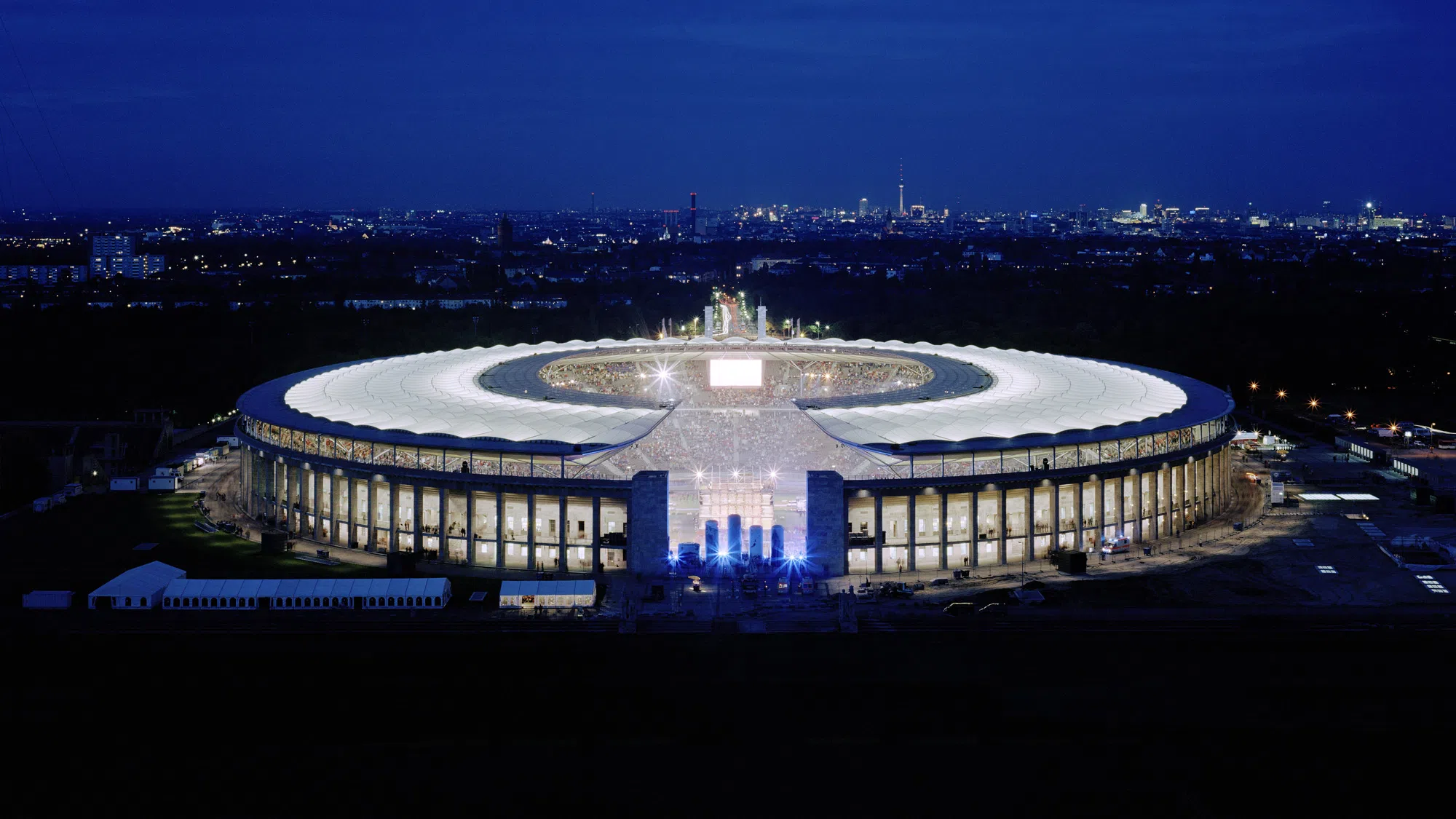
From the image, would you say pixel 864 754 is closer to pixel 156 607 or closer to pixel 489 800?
pixel 489 800

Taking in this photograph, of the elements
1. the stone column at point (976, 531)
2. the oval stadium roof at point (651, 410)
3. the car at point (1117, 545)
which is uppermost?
the oval stadium roof at point (651, 410)

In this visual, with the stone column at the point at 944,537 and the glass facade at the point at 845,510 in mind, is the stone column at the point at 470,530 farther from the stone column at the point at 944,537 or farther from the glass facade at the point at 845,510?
the stone column at the point at 944,537

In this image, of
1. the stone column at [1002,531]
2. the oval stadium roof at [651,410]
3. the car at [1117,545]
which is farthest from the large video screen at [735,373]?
the car at [1117,545]

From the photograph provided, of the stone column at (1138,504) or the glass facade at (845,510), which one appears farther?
the stone column at (1138,504)

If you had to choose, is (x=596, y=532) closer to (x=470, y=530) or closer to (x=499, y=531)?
(x=499, y=531)

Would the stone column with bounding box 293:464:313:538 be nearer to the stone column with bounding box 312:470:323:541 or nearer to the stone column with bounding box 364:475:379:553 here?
the stone column with bounding box 312:470:323:541

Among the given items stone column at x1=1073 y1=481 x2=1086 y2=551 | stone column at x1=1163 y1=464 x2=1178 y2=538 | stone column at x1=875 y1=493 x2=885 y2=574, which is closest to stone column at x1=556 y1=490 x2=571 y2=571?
stone column at x1=875 y1=493 x2=885 y2=574

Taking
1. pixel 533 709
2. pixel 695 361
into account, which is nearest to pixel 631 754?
pixel 533 709
